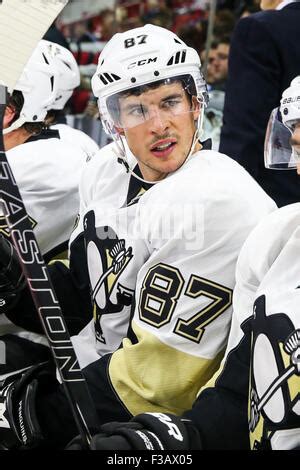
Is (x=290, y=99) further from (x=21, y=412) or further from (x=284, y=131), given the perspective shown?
(x=21, y=412)

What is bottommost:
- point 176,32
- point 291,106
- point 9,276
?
point 176,32

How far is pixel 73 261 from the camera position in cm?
255

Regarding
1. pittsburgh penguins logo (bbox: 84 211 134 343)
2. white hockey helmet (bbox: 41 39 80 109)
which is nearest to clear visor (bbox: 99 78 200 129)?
pittsburgh penguins logo (bbox: 84 211 134 343)

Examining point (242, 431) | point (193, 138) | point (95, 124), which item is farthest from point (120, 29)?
point (242, 431)

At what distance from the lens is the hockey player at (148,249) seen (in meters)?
1.98

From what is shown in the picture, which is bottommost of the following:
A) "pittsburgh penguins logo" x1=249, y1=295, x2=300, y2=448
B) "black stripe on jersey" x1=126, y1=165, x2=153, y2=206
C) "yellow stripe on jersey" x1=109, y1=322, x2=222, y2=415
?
"yellow stripe on jersey" x1=109, y1=322, x2=222, y2=415

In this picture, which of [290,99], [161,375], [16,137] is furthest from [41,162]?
[290,99]

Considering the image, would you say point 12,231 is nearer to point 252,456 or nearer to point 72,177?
point 252,456

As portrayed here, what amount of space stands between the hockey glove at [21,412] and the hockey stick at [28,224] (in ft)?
1.33

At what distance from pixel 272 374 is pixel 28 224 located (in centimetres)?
50

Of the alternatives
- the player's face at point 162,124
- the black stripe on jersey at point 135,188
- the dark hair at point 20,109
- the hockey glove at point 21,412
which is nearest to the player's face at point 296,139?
the player's face at point 162,124

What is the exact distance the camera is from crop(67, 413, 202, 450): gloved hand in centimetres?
164

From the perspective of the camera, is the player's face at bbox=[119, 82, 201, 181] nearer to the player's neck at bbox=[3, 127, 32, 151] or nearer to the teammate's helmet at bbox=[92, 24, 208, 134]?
the teammate's helmet at bbox=[92, 24, 208, 134]

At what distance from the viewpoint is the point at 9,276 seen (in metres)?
2.44
